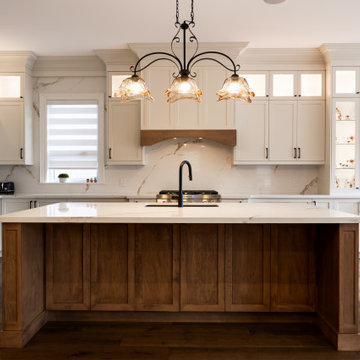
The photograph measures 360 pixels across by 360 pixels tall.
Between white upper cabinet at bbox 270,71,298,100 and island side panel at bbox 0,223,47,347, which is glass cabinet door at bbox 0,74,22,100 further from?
white upper cabinet at bbox 270,71,298,100

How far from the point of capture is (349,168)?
4.49m

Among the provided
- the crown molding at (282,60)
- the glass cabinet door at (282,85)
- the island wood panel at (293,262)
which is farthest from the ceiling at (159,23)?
the island wood panel at (293,262)

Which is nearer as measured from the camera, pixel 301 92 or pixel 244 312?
pixel 244 312

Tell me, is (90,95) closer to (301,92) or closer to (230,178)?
(230,178)

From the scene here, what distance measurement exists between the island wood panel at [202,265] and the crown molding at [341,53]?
3.20m

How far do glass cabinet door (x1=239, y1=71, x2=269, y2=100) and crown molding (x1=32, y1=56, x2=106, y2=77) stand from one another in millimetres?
2021

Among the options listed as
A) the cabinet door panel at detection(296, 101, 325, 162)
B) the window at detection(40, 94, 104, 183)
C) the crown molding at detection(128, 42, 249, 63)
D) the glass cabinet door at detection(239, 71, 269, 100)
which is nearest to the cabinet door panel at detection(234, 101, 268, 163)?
the glass cabinet door at detection(239, 71, 269, 100)

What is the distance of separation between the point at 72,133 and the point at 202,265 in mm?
3255

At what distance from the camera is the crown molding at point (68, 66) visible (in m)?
4.76

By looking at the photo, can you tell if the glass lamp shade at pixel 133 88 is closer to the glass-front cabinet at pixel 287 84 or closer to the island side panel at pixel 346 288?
the island side panel at pixel 346 288

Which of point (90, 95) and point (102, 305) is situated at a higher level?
point (90, 95)

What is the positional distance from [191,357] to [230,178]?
10.0 ft

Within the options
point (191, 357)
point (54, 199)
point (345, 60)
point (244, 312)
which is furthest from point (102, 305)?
point (345, 60)

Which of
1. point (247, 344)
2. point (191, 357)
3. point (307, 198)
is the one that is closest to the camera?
point (191, 357)
